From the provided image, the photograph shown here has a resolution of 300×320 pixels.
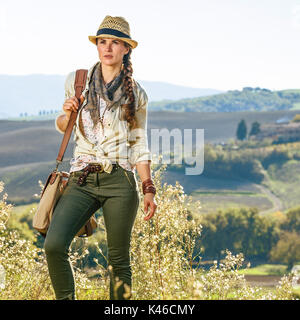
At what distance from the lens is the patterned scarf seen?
10.0 ft

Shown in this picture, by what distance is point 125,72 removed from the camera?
3.16 metres

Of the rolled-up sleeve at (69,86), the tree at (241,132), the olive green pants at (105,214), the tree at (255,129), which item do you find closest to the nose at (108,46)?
the rolled-up sleeve at (69,86)

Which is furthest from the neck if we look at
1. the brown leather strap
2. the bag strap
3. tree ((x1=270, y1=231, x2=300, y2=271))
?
tree ((x1=270, y1=231, x2=300, y2=271))

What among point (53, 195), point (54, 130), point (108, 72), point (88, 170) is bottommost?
point (54, 130)

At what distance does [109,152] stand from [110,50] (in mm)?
602

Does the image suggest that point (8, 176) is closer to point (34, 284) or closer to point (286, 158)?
point (286, 158)

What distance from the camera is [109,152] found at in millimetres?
3014

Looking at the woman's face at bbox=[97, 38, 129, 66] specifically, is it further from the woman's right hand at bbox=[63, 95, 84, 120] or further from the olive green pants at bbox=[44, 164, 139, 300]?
the olive green pants at bbox=[44, 164, 139, 300]

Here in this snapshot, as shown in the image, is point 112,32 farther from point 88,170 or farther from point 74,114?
point 88,170

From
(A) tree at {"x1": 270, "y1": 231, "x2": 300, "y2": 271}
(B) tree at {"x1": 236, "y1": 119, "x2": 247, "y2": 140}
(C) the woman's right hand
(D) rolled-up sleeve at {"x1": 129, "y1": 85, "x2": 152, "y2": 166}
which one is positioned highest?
(C) the woman's right hand

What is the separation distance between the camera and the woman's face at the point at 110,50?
3.12 m

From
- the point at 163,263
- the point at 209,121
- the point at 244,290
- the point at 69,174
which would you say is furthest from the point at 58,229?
the point at 209,121

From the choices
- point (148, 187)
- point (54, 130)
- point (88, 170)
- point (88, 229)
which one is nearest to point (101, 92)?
point (88, 170)
